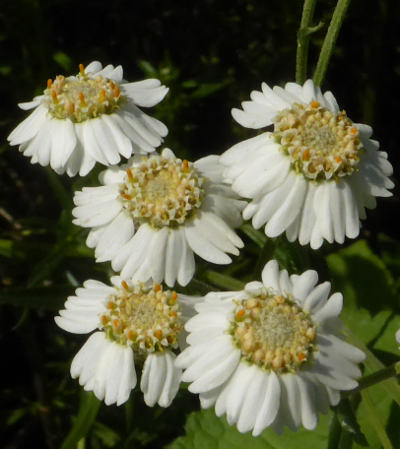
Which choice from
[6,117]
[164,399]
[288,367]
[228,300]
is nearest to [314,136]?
[228,300]

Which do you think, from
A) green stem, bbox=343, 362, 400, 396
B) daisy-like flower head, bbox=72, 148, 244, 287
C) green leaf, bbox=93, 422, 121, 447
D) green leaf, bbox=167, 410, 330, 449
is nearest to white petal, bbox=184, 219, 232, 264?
daisy-like flower head, bbox=72, 148, 244, 287

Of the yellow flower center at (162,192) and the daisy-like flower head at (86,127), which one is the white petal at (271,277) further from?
the daisy-like flower head at (86,127)

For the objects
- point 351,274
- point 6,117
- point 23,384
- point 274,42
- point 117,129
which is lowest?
point 23,384

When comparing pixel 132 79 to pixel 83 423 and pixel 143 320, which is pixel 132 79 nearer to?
pixel 143 320

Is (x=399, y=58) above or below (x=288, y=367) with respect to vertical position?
below

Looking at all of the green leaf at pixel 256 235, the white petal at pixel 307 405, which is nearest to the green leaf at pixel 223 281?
the green leaf at pixel 256 235

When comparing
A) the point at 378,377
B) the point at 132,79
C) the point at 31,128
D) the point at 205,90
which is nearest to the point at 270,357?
the point at 378,377

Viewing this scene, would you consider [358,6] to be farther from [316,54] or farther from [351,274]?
[351,274]
